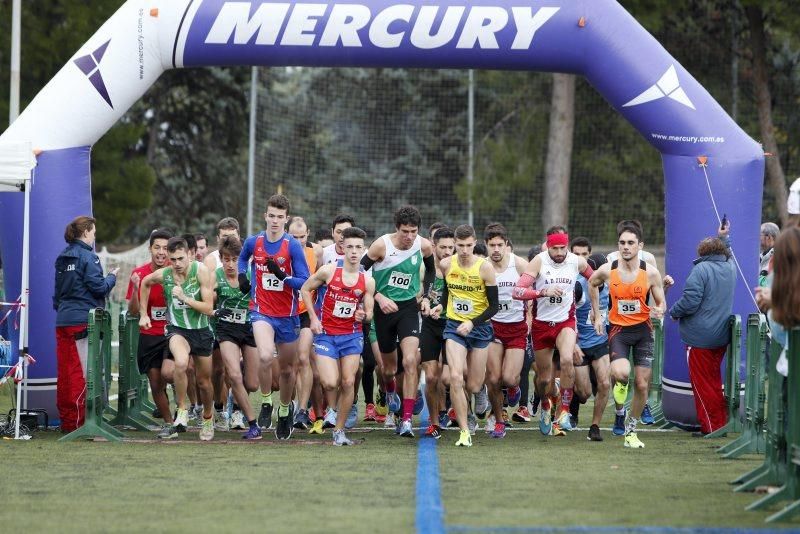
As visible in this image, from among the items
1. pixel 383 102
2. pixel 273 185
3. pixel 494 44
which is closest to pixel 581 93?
pixel 383 102

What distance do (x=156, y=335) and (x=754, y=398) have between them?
18.5 ft

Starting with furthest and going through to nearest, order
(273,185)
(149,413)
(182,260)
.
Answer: (273,185) < (149,413) < (182,260)

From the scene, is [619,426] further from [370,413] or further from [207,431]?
[207,431]

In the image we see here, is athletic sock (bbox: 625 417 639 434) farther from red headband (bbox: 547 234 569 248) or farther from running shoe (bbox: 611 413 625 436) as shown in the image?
red headband (bbox: 547 234 569 248)

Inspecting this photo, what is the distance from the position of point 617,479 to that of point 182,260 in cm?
485

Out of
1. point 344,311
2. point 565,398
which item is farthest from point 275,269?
point 565,398

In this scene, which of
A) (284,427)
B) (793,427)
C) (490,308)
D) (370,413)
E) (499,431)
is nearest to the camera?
(793,427)

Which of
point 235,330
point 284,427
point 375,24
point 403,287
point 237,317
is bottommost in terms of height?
point 284,427

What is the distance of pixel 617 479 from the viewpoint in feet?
31.1

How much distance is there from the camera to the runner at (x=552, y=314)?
12578 millimetres

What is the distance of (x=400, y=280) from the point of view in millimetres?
12656

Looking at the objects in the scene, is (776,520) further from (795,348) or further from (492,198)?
(492,198)

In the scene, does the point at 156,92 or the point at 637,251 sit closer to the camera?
the point at 637,251

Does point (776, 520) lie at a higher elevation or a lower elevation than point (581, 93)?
lower
